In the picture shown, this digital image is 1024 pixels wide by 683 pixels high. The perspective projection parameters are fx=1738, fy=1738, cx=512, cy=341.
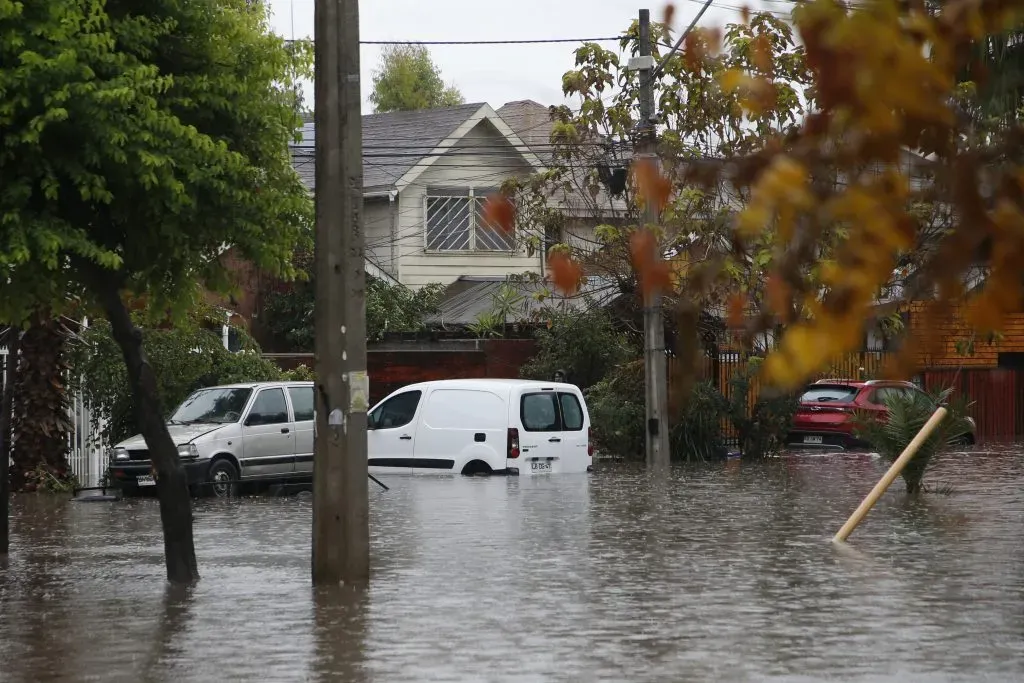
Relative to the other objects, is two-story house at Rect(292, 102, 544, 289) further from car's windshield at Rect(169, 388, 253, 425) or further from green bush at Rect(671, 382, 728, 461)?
car's windshield at Rect(169, 388, 253, 425)

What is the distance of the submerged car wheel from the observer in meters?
22.9

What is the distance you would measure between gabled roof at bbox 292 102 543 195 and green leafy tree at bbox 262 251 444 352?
2.33 m

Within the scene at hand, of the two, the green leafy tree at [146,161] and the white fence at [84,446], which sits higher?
the green leafy tree at [146,161]

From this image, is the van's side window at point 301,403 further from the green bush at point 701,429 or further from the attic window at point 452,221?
the attic window at point 452,221

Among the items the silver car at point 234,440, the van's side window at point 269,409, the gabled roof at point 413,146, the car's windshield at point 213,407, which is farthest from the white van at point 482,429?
the gabled roof at point 413,146

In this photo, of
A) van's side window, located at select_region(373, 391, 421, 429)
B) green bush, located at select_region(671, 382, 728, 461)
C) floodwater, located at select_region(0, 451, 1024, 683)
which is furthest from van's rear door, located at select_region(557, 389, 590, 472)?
green bush, located at select_region(671, 382, 728, 461)

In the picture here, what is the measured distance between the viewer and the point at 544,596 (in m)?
12.1

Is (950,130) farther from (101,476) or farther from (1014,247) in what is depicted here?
(101,476)

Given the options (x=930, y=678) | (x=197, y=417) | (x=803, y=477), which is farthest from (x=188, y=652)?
(x=803, y=477)

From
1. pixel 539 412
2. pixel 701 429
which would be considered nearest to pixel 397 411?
pixel 539 412

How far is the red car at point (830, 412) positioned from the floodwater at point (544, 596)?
38.8 ft

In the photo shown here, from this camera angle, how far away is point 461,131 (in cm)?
3972

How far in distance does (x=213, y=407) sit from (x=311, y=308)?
13660 mm

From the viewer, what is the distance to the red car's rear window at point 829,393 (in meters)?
32.9
